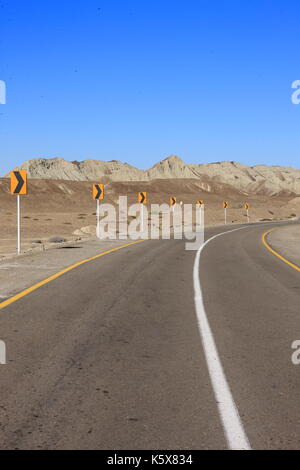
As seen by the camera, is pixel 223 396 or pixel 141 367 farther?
pixel 141 367

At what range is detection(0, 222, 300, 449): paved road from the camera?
4.09 metres

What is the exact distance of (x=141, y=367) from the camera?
18.8ft

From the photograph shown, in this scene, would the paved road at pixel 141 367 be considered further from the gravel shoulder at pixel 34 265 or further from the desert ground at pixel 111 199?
the desert ground at pixel 111 199

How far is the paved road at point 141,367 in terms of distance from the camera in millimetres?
4086

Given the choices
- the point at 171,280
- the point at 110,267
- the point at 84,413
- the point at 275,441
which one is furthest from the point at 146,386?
the point at 110,267

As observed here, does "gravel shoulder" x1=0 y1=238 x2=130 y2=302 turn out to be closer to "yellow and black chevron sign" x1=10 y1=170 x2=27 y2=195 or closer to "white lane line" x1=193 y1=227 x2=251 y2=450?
"yellow and black chevron sign" x1=10 y1=170 x2=27 y2=195

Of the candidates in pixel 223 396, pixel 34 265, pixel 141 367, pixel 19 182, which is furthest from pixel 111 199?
pixel 223 396

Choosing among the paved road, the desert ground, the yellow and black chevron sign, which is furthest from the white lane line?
the desert ground

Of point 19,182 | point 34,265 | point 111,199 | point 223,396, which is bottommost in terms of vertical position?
point 223,396

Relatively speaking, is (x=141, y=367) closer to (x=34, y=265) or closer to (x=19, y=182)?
(x=34, y=265)

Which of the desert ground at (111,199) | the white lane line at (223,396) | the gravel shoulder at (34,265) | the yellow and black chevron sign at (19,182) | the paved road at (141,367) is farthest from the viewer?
the desert ground at (111,199)

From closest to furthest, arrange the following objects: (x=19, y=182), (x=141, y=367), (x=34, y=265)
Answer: (x=141, y=367), (x=34, y=265), (x=19, y=182)

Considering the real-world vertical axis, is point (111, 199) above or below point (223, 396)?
above

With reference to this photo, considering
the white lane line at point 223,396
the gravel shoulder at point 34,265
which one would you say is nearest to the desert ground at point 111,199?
the gravel shoulder at point 34,265
